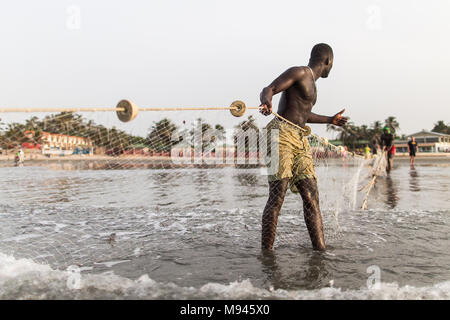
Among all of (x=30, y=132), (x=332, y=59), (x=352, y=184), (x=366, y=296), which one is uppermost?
(x=332, y=59)

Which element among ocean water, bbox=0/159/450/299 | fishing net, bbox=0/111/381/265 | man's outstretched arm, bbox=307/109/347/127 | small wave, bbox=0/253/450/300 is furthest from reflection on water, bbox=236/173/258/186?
small wave, bbox=0/253/450/300

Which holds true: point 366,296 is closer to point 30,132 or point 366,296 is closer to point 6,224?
point 30,132

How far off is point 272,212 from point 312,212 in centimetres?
40

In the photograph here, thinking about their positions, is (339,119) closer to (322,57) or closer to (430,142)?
(322,57)

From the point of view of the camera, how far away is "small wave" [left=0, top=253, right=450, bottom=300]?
87.3 inches

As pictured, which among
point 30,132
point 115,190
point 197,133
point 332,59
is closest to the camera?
point 30,132

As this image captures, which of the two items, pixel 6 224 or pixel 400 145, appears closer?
pixel 6 224

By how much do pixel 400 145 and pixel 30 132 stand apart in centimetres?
8129

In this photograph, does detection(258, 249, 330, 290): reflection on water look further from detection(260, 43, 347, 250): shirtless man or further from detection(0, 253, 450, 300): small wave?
detection(260, 43, 347, 250): shirtless man

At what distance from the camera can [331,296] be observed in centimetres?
223
